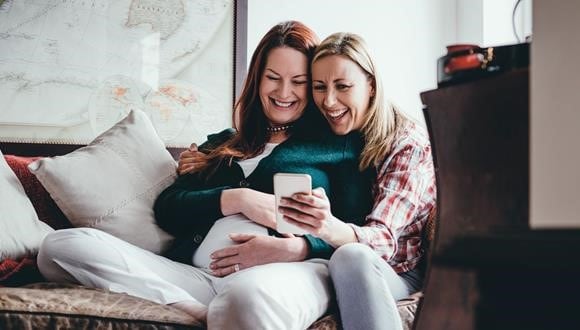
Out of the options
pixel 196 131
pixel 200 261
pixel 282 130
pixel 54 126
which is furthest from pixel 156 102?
pixel 200 261

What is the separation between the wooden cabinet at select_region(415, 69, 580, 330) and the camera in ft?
1.54

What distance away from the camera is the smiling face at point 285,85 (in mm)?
1820

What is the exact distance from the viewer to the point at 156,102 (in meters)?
2.45

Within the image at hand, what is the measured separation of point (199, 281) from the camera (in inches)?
62.7

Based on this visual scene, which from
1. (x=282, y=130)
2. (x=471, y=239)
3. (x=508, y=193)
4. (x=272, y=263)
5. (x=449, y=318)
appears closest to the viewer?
(x=471, y=239)

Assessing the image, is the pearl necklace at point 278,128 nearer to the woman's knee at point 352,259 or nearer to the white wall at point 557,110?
the woman's knee at point 352,259

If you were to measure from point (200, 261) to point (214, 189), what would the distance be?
8.1 inches

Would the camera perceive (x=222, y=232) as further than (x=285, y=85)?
No

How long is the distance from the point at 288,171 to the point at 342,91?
0.87 ft

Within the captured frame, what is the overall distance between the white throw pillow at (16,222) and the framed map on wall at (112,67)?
21.2 inches

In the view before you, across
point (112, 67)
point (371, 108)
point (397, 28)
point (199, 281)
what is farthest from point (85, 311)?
point (397, 28)

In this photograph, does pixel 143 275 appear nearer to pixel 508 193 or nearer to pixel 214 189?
pixel 214 189

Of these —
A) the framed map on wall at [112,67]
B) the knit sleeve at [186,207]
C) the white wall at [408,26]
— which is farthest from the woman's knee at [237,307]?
the white wall at [408,26]

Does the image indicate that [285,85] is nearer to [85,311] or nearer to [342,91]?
[342,91]
